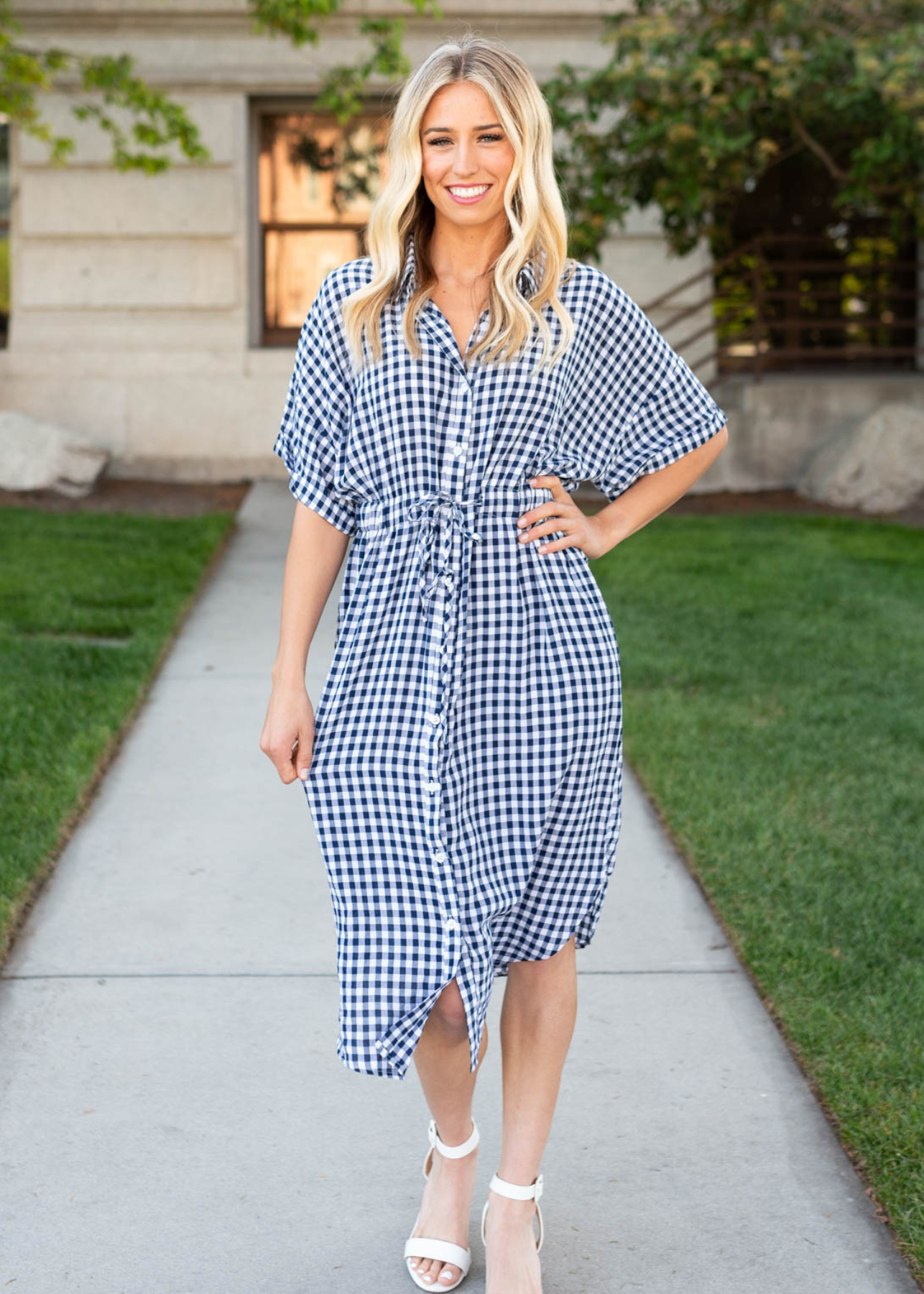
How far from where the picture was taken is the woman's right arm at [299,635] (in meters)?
2.36

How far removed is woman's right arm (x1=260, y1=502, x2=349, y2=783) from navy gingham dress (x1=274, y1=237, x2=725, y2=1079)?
30 mm

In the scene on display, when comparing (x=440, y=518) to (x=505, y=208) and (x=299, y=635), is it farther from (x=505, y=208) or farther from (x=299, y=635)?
(x=505, y=208)

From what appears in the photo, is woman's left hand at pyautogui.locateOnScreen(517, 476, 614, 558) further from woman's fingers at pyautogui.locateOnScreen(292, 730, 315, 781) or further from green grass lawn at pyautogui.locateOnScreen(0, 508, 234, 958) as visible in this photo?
green grass lawn at pyautogui.locateOnScreen(0, 508, 234, 958)

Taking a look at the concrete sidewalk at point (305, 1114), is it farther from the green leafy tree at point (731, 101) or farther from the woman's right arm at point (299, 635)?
the green leafy tree at point (731, 101)

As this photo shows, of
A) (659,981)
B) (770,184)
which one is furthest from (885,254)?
(659,981)

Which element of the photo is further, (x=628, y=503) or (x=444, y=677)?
(x=628, y=503)

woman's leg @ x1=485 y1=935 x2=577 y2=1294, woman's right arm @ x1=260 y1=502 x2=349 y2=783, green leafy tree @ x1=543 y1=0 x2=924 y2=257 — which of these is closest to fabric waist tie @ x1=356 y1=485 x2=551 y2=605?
woman's right arm @ x1=260 y1=502 x2=349 y2=783

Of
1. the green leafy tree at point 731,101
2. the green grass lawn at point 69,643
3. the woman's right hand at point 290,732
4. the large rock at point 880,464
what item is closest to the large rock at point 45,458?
the green grass lawn at point 69,643

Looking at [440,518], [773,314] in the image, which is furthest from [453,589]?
[773,314]

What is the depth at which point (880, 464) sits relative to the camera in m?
12.5

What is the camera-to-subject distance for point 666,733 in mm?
5715

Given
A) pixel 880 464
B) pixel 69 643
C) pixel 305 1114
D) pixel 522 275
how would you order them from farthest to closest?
pixel 880 464
pixel 69 643
pixel 305 1114
pixel 522 275

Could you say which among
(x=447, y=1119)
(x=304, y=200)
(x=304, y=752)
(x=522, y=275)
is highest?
(x=304, y=200)

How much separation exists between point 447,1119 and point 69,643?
4.70 meters
